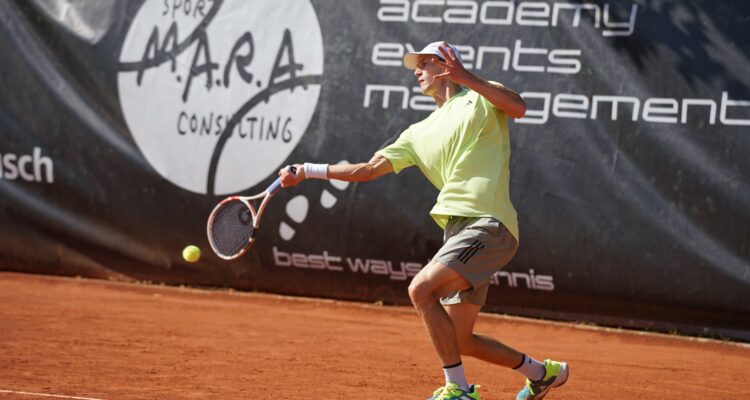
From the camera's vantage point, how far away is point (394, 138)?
313 inches

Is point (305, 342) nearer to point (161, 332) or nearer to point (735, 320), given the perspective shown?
point (161, 332)

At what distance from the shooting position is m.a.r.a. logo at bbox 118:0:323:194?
8359 mm

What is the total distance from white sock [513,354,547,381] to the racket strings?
1417 mm

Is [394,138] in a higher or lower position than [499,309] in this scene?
higher

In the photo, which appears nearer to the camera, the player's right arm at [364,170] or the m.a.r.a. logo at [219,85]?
the player's right arm at [364,170]

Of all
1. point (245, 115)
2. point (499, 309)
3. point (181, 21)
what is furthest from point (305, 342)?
point (181, 21)

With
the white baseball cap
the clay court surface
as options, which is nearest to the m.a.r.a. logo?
the clay court surface

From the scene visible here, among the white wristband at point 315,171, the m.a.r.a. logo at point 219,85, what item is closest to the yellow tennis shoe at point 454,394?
the white wristband at point 315,171

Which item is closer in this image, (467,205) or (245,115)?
(467,205)

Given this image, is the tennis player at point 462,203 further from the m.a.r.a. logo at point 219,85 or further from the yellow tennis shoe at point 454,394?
the m.a.r.a. logo at point 219,85

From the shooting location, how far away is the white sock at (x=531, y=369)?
15.6 ft

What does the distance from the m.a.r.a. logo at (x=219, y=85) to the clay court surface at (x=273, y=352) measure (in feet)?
3.67

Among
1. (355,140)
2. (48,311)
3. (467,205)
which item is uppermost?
(467,205)

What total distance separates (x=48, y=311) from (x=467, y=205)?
4.29m
